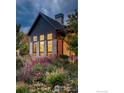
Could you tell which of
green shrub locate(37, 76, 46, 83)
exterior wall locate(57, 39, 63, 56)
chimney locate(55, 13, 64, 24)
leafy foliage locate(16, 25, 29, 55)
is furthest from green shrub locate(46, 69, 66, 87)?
chimney locate(55, 13, 64, 24)

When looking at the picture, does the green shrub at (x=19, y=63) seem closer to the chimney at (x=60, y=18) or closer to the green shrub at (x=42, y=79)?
the green shrub at (x=42, y=79)

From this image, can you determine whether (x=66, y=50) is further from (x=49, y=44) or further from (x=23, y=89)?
(x=23, y=89)

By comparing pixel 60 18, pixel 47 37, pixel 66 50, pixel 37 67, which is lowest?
pixel 37 67

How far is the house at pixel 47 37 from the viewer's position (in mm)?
2123

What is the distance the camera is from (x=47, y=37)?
2139 millimetres

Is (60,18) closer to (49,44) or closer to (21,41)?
(49,44)

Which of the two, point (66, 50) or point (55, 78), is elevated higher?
point (66, 50)

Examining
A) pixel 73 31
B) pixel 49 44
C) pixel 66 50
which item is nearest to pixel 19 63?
pixel 49 44
